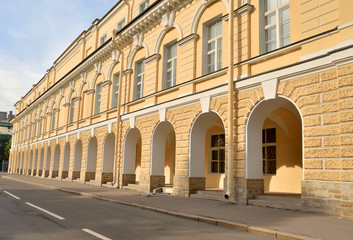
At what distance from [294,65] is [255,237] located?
18.9ft

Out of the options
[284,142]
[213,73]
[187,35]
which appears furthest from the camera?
[187,35]

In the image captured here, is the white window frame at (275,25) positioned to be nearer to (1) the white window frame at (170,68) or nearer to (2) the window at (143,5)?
(1) the white window frame at (170,68)

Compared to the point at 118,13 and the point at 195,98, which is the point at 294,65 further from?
the point at 118,13

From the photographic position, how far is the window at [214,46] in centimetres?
1320

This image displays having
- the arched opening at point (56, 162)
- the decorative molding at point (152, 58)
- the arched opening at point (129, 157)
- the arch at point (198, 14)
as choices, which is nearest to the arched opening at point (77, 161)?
the arched opening at point (56, 162)

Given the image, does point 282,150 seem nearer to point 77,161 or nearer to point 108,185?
point 108,185

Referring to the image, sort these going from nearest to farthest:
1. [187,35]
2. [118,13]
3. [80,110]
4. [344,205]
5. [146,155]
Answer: [344,205]
[187,35]
[146,155]
[118,13]
[80,110]

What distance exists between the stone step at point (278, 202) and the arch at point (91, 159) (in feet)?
51.4

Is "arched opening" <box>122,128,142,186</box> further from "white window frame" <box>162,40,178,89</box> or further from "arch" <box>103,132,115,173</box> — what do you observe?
"white window frame" <box>162,40,178,89</box>

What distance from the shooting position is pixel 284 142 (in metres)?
13.5

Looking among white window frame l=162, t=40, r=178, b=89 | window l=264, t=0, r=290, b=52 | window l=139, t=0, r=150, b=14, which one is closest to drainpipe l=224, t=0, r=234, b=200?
window l=264, t=0, r=290, b=52

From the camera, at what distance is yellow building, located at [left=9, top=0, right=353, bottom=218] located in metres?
8.57

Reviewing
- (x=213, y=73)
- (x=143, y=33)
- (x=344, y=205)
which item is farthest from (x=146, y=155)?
(x=344, y=205)

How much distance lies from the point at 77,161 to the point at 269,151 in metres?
17.5
